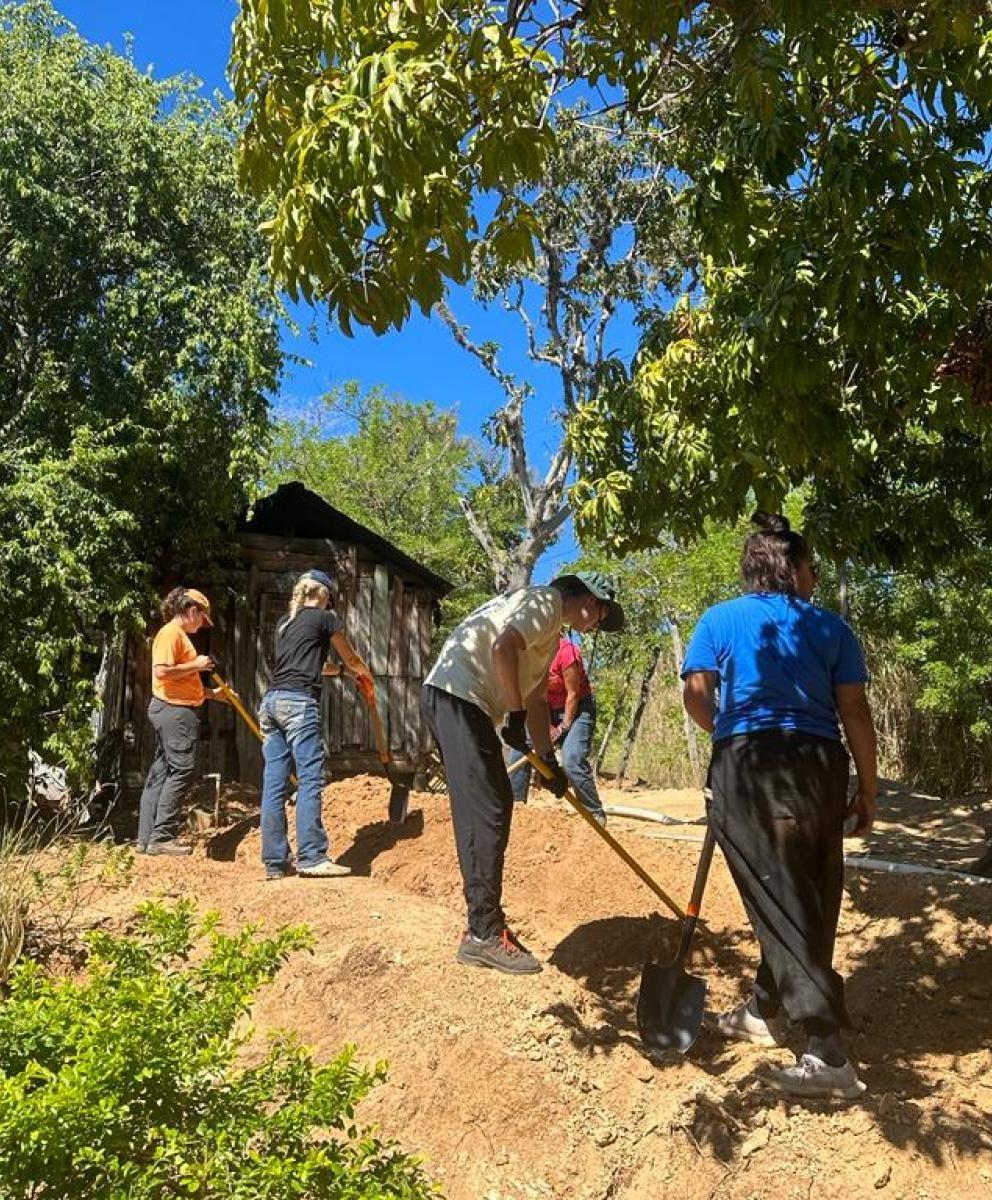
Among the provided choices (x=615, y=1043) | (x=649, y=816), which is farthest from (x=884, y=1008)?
(x=649, y=816)

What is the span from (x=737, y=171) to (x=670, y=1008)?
3.14 m

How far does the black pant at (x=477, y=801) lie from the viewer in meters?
4.31

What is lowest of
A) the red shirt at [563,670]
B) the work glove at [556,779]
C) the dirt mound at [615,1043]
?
the dirt mound at [615,1043]

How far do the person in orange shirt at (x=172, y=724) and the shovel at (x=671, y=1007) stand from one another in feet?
12.5

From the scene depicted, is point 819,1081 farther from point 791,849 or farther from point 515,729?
point 515,729

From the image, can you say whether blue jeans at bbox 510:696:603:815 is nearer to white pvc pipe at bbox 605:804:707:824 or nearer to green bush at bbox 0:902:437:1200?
white pvc pipe at bbox 605:804:707:824

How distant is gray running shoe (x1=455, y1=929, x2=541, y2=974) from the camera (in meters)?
4.21

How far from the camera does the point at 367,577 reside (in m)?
13.0

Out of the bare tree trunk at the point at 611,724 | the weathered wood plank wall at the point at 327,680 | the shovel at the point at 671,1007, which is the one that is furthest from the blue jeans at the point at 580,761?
the bare tree trunk at the point at 611,724

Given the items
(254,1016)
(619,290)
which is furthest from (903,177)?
(619,290)

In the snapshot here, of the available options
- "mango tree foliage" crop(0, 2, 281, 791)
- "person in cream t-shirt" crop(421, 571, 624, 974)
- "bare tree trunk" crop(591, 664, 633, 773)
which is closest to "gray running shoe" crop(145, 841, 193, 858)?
"mango tree foliage" crop(0, 2, 281, 791)

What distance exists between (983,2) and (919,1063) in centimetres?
356

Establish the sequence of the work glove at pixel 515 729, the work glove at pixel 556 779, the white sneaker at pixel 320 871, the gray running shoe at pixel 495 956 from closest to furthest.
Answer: the gray running shoe at pixel 495 956
the work glove at pixel 515 729
the work glove at pixel 556 779
the white sneaker at pixel 320 871

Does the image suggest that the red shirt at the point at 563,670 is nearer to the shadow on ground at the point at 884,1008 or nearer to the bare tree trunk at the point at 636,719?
the shadow on ground at the point at 884,1008
